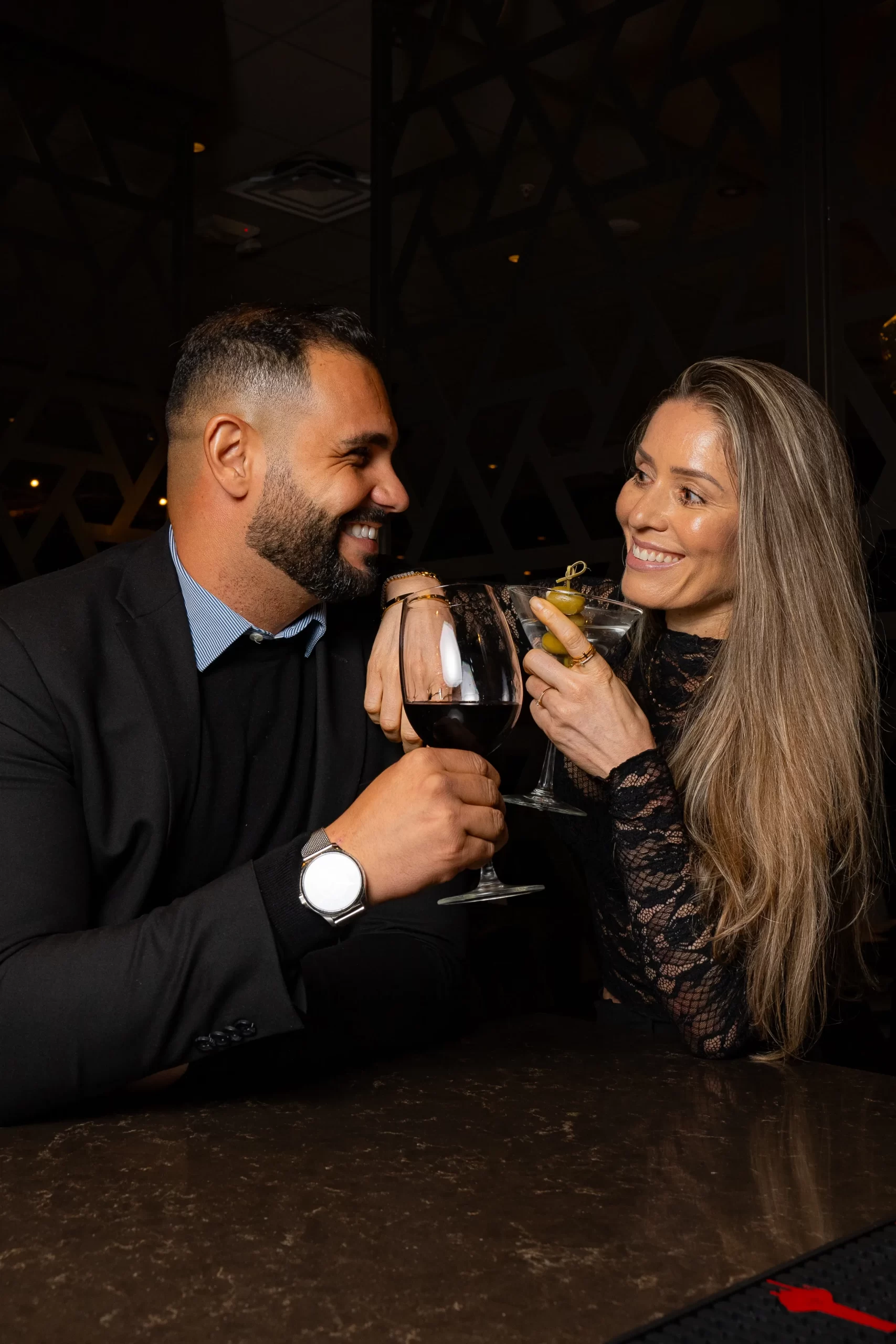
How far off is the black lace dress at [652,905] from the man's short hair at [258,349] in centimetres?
68

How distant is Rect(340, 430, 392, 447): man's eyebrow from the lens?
5.29 ft

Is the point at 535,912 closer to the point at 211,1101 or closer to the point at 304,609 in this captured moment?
the point at 304,609

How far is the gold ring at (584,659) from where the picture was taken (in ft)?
5.17

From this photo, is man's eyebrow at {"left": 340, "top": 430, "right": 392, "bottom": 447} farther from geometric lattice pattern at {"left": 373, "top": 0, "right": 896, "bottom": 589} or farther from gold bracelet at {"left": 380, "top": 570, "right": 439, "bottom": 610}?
geometric lattice pattern at {"left": 373, "top": 0, "right": 896, "bottom": 589}

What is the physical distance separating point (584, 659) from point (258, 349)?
590mm

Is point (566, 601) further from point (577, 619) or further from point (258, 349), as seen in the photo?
point (258, 349)

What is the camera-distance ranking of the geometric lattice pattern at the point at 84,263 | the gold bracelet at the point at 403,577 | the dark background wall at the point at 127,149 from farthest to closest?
the geometric lattice pattern at the point at 84,263, the dark background wall at the point at 127,149, the gold bracelet at the point at 403,577

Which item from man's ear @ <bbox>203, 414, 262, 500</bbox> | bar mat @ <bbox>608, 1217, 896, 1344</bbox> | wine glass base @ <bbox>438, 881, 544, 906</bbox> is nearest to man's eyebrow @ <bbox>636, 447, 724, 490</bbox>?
man's ear @ <bbox>203, 414, 262, 500</bbox>

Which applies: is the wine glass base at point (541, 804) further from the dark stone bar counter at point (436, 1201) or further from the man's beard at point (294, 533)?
the man's beard at point (294, 533)

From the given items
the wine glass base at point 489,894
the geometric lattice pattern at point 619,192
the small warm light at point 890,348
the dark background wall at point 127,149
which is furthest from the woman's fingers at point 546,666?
the dark background wall at point 127,149

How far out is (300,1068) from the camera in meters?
1.24

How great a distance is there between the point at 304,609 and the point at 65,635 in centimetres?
38

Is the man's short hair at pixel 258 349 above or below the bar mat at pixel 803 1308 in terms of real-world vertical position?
above

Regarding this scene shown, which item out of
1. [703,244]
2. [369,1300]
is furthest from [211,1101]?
[703,244]
